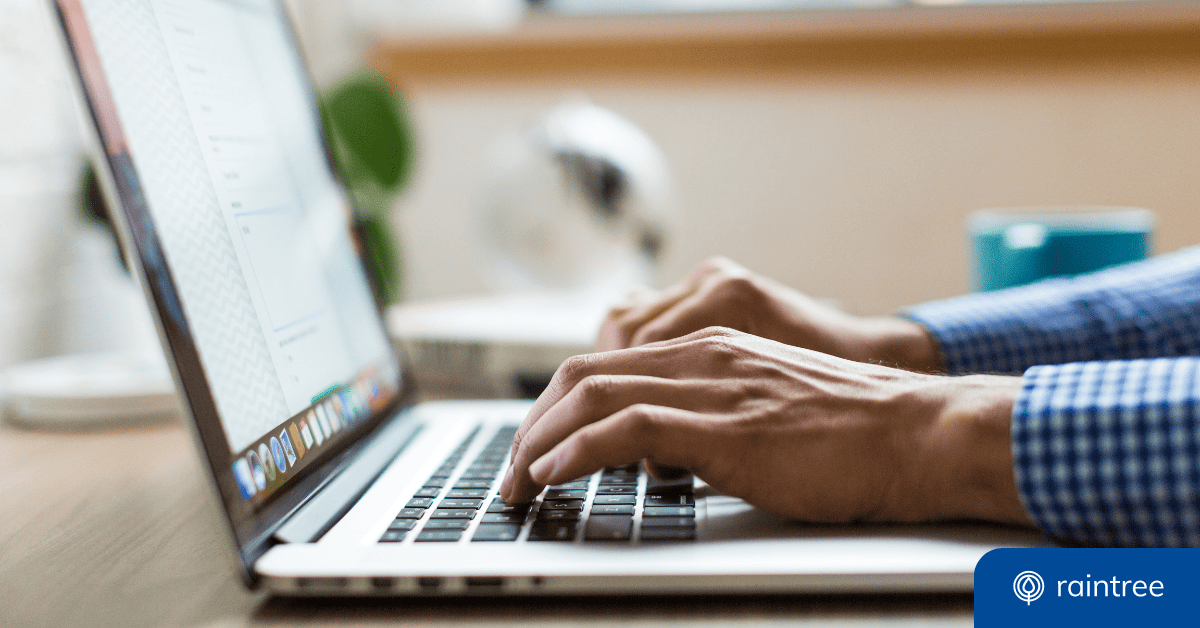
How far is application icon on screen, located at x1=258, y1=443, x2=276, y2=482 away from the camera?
37cm

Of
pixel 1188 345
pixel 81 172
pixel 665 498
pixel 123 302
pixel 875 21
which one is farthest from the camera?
pixel 875 21

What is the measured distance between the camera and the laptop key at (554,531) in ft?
1.13

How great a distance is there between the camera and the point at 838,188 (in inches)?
53.1

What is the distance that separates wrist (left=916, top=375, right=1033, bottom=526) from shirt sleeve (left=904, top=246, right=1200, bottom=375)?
282 millimetres

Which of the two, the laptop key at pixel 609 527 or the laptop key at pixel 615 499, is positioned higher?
the laptop key at pixel 609 527

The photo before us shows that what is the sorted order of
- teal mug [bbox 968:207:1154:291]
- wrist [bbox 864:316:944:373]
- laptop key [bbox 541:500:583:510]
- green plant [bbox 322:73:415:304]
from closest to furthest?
1. laptop key [bbox 541:500:583:510]
2. wrist [bbox 864:316:944:373]
3. teal mug [bbox 968:207:1154:291]
4. green plant [bbox 322:73:415:304]

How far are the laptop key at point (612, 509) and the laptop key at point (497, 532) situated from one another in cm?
4

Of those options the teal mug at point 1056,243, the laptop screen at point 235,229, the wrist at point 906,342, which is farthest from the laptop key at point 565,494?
the teal mug at point 1056,243

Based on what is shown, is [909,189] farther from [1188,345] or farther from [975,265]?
[1188,345]

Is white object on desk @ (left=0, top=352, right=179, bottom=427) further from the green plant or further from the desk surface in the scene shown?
the green plant

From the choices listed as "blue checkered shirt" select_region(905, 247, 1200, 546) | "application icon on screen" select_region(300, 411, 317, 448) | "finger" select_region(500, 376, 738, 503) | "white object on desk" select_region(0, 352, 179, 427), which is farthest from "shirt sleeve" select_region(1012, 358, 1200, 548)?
"white object on desk" select_region(0, 352, 179, 427)

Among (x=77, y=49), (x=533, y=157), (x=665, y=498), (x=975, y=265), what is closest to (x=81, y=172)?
(x=533, y=157)

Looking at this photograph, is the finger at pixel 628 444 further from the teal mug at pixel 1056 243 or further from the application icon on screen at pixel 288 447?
the teal mug at pixel 1056 243

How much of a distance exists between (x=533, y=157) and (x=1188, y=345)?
67 cm
